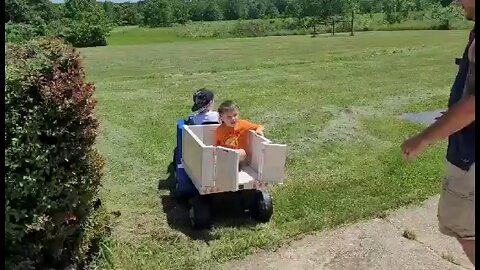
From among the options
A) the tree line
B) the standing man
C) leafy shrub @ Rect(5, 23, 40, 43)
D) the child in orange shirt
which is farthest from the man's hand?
the tree line

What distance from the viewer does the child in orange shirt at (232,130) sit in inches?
204

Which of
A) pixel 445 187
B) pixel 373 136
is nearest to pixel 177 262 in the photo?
pixel 445 187

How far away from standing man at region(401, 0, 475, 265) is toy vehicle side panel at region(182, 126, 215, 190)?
2179mm

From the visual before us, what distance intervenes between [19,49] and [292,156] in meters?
4.23

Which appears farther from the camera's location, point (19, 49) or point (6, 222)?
point (19, 49)

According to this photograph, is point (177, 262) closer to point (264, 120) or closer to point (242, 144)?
point (242, 144)

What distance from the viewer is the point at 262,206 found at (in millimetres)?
4805

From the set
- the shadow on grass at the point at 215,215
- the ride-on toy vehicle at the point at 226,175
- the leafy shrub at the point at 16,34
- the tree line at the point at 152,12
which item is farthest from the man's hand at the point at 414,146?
the tree line at the point at 152,12

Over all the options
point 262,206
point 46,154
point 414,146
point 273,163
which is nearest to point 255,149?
point 273,163

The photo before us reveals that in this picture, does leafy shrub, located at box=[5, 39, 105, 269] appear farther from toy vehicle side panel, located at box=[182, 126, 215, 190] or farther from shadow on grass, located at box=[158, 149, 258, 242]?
shadow on grass, located at box=[158, 149, 258, 242]

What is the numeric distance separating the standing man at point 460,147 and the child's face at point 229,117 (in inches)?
106

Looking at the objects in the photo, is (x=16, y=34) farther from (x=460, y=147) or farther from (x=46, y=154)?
(x=460, y=147)

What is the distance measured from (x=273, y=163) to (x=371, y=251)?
1076 mm

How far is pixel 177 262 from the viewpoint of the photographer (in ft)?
13.4
